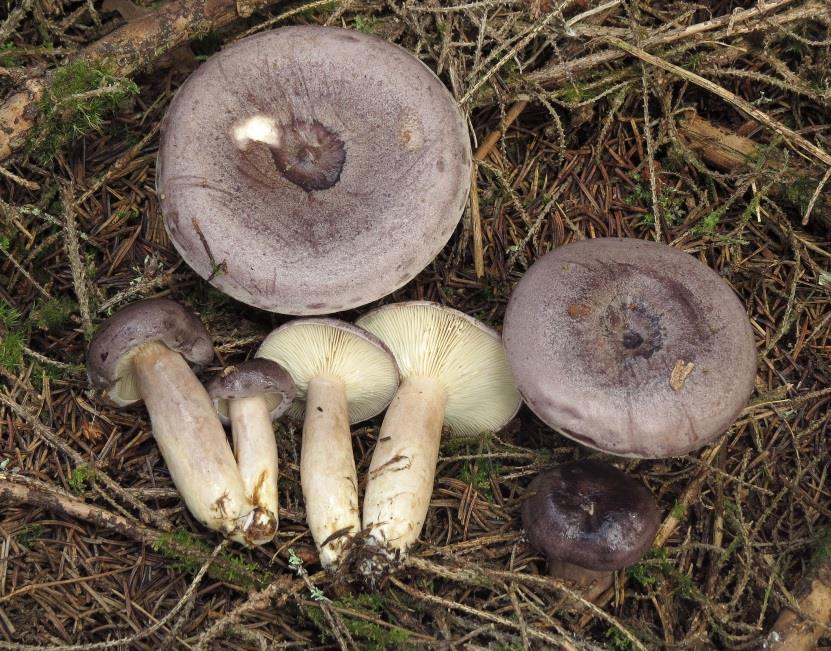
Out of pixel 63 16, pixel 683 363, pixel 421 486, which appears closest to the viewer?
pixel 683 363

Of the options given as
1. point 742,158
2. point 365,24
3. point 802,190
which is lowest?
point 802,190

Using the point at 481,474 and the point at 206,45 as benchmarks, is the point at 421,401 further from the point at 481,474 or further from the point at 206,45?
the point at 206,45

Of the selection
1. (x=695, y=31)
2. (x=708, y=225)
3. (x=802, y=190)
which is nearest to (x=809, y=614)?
(x=708, y=225)

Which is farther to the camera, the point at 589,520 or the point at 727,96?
the point at 727,96

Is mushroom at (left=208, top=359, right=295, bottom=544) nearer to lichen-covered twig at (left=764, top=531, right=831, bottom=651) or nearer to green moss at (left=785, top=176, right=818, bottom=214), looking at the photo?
lichen-covered twig at (left=764, top=531, right=831, bottom=651)

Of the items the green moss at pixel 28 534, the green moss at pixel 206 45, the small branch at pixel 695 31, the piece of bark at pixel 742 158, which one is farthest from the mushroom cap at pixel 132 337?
the piece of bark at pixel 742 158

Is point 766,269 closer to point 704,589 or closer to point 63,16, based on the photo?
point 704,589

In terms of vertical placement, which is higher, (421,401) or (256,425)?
(256,425)

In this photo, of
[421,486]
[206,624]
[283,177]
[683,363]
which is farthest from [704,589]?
[283,177]
